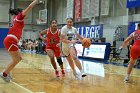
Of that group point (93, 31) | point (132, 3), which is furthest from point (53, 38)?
point (93, 31)

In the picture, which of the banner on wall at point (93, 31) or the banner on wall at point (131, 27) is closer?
the banner on wall at point (131, 27)

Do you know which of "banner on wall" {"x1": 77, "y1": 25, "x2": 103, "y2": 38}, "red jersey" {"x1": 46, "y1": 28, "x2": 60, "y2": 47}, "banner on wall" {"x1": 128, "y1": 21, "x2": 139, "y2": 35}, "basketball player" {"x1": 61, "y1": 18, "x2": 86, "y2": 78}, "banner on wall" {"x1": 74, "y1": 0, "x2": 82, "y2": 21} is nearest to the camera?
"basketball player" {"x1": 61, "y1": 18, "x2": 86, "y2": 78}

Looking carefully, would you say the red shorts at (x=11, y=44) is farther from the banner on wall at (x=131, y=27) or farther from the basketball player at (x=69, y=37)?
the banner on wall at (x=131, y=27)

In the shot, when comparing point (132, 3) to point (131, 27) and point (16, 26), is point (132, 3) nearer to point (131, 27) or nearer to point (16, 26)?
point (131, 27)

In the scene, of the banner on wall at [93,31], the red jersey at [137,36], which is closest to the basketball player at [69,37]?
the red jersey at [137,36]

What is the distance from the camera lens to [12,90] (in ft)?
22.3

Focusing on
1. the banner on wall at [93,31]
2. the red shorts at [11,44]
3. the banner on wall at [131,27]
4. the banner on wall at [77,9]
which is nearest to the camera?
the red shorts at [11,44]

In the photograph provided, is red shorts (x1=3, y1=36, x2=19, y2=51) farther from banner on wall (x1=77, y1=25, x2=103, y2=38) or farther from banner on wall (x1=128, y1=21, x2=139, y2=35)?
banner on wall (x1=77, y1=25, x2=103, y2=38)

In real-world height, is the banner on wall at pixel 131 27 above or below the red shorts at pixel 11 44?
above

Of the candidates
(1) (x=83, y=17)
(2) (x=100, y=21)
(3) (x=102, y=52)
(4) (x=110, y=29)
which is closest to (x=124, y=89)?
(3) (x=102, y=52)

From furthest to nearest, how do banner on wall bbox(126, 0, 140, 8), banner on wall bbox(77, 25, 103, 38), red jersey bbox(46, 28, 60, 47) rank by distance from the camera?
1. banner on wall bbox(77, 25, 103, 38)
2. banner on wall bbox(126, 0, 140, 8)
3. red jersey bbox(46, 28, 60, 47)

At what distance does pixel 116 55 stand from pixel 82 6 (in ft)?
35.4

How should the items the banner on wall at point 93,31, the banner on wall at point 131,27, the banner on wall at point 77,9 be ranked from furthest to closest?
the banner on wall at point 77,9 → the banner on wall at point 93,31 → the banner on wall at point 131,27

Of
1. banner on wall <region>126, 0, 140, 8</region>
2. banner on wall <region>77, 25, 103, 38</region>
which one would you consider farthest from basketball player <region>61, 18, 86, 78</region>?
banner on wall <region>77, 25, 103, 38</region>
